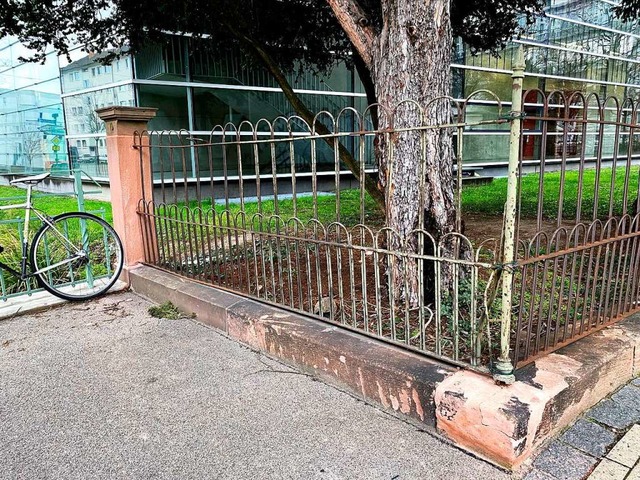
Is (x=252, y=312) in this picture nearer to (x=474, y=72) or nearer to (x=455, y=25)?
(x=455, y=25)

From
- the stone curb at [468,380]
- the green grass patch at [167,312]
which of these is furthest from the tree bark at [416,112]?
the green grass patch at [167,312]

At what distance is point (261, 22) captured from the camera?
6727 millimetres

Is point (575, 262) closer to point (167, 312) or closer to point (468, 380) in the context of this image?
point (468, 380)

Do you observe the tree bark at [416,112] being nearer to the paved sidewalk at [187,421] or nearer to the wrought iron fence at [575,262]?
the wrought iron fence at [575,262]

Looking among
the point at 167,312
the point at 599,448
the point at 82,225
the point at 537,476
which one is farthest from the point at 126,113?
the point at 599,448

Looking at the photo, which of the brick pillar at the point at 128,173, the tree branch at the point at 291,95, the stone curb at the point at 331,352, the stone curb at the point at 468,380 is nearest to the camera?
the stone curb at the point at 468,380

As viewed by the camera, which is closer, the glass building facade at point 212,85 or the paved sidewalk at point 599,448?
the paved sidewalk at point 599,448

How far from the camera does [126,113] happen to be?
465cm

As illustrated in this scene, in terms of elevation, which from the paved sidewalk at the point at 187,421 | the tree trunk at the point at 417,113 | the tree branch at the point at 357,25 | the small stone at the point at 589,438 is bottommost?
the paved sidewalk at the point at 187,421

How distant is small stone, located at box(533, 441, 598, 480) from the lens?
6.85 feet

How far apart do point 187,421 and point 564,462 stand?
1.88 metres

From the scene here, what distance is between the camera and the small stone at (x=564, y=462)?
209cm

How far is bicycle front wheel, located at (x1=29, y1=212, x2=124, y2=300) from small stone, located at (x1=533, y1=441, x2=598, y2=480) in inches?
164

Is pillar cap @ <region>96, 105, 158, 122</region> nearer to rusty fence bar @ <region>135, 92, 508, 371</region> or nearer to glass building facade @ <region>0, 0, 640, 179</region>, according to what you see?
rusty fence bar @ <region>135, 92, 508, 371</region>
